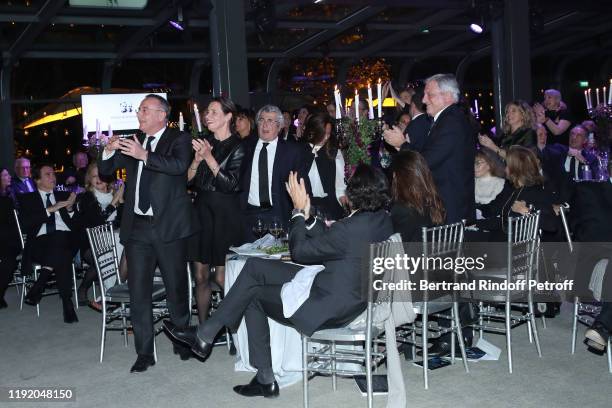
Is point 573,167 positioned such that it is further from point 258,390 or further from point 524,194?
point 258,390

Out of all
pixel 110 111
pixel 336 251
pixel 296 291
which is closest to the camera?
pixel 336 251

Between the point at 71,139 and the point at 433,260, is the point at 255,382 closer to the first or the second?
the point at 433,260

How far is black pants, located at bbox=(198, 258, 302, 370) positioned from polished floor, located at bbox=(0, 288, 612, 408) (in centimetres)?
32

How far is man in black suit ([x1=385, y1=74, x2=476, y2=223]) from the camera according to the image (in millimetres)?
4938

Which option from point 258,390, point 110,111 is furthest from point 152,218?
point 110,111

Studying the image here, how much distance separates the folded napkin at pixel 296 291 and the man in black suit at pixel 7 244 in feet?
13.7

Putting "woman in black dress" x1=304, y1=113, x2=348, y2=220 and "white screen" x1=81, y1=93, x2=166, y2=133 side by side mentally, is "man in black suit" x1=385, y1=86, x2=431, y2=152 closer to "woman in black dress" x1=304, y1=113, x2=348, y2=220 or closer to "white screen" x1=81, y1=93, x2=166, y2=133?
"woman in black dress" x1=304, y1=113, x2=348, y2=220

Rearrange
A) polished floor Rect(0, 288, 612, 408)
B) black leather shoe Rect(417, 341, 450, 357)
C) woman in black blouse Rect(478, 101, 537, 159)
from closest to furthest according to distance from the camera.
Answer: polished floor Rect(0, 288, 612, 408), black leather shoe Rect(417, 341, 450, 357), woman in black blouse Rect(478, 101, 537, 159)

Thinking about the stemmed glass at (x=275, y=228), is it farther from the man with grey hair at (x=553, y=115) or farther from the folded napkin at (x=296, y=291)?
the man with grey hair at (x=553, y=115)

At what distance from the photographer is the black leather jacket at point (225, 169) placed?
5.19 m

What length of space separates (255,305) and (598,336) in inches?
77.3

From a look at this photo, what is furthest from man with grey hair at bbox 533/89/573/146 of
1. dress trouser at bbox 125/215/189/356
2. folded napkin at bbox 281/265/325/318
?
folded napkin at bbox 281/265/325/318

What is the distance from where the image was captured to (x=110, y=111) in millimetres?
10500

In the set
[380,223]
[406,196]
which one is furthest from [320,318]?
[406,196]
